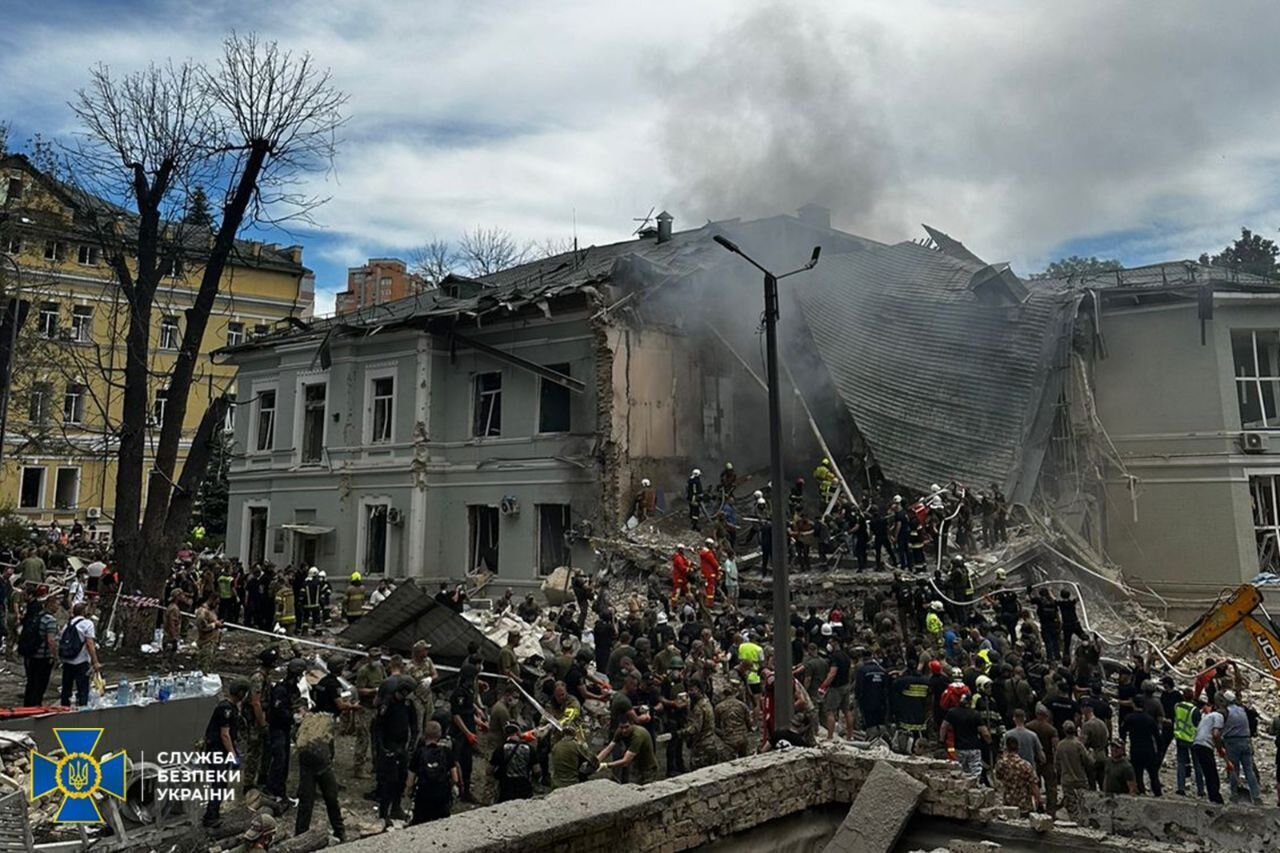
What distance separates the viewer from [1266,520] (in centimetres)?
2281

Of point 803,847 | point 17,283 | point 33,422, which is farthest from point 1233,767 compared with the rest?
point 33,422

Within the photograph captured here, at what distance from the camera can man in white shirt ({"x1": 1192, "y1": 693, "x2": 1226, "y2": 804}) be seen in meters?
10.8

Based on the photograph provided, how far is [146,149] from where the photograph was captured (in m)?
17.6

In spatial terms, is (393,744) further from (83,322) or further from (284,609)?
(83,322)

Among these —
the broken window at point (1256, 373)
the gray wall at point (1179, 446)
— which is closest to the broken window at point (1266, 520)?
the gray wall at point (1179, 446)

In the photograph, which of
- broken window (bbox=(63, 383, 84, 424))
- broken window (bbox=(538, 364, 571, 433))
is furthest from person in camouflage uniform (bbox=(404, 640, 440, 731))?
broken window (bbox=(63, 383, 84, 424))

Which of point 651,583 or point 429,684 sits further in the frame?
point 651,583

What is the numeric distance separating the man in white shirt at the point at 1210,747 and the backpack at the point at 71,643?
13343mm

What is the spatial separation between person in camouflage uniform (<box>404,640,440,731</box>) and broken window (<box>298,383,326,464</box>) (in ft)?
56.2

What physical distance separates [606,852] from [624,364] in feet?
53.5

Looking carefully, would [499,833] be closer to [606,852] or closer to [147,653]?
[606,852]

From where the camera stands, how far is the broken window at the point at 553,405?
23.2 meters

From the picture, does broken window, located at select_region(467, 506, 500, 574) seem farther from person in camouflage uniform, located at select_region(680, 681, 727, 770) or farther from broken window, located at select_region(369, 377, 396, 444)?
person in camouflage uniform, located at select_region(680, 681, 727, 770)

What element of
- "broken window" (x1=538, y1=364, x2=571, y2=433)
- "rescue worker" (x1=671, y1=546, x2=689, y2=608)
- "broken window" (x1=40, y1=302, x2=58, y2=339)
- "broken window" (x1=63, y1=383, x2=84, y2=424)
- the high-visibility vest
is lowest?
the high-visibility vest
